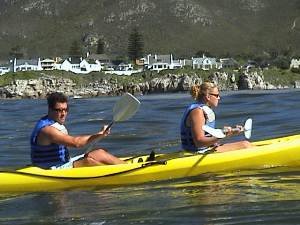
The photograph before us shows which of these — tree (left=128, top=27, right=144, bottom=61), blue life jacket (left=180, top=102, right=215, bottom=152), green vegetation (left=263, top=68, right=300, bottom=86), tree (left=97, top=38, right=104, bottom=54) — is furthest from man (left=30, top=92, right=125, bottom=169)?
tree (left=97, top=38, right=104, bottom=54)

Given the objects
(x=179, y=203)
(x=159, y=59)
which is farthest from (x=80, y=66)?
(x=179, y=203)

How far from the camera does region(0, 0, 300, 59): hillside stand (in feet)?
528

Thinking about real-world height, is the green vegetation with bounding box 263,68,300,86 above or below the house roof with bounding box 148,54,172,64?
below

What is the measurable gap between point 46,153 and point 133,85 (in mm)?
92112

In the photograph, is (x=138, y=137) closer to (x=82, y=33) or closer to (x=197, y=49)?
(x=197, y=49)

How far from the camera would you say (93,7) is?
185 m

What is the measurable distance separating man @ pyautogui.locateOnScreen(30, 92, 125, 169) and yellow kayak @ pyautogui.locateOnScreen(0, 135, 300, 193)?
0.16m

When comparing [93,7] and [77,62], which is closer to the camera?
[77,62]

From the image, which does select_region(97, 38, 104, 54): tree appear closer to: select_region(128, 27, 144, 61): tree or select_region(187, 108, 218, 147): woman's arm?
select_region(128, 27, 144, 61): tree

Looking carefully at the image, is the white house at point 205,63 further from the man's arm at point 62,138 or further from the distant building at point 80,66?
the man's arm at point 62,138

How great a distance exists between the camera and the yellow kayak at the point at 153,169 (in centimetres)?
821

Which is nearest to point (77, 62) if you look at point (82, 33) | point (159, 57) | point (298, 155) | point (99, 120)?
point (159, 57)

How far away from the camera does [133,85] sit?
100m

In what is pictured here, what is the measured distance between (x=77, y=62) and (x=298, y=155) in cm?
11922
